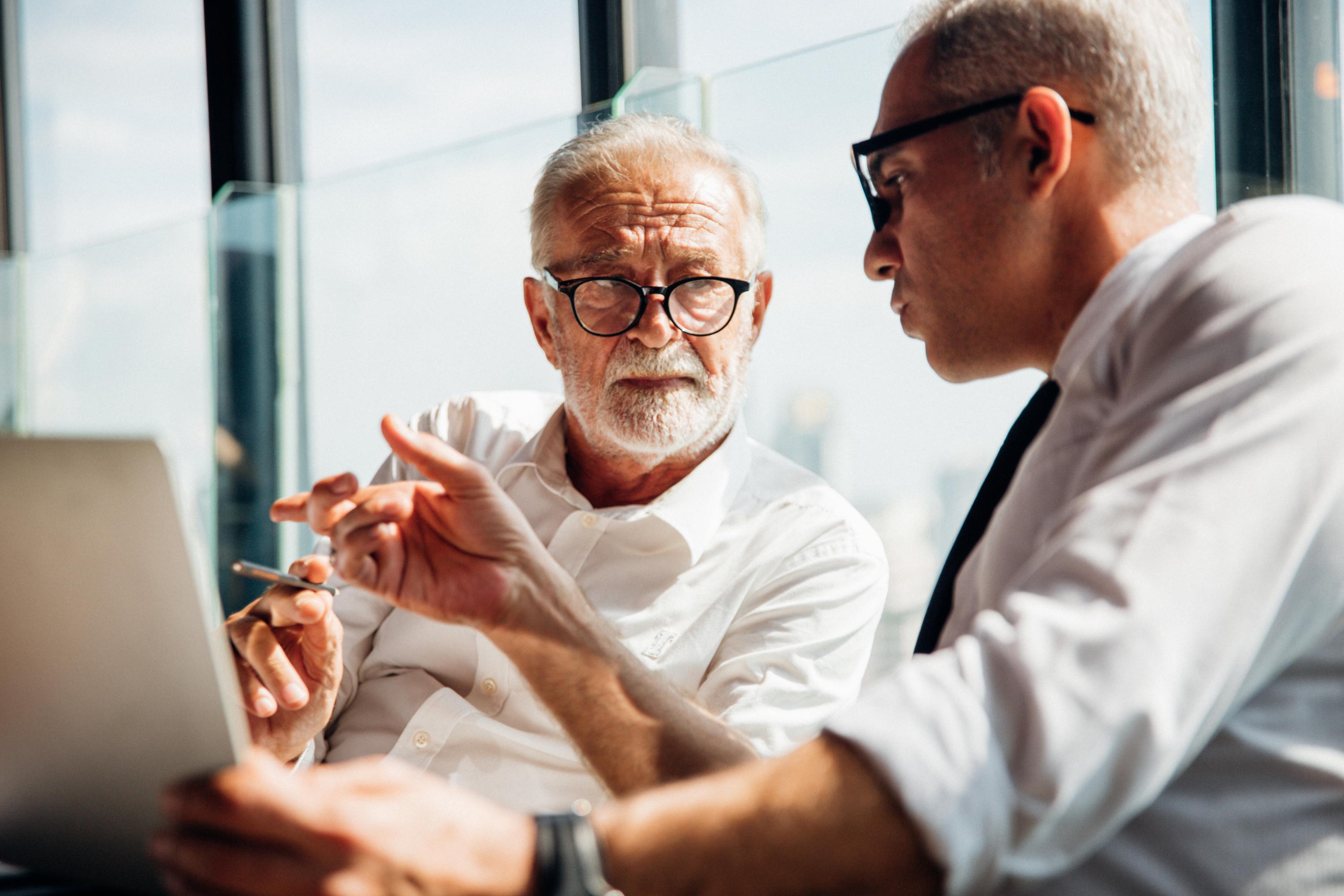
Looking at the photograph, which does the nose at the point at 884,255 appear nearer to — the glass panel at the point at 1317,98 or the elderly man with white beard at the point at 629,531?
the elderly man with white beard at the point at 629,531

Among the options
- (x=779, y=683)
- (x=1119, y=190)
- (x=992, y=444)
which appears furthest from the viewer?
(x=992, y=444)

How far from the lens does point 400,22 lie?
11.7ft

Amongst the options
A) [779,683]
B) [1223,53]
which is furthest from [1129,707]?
[1223,53]

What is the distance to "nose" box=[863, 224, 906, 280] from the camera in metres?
1.33

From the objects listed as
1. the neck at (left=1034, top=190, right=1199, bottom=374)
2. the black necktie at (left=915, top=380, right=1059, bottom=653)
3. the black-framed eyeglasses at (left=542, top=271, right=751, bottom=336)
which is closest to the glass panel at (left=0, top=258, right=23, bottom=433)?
the black-framed eyeglasses at (left=542, top=271, right=751, bottom=336)

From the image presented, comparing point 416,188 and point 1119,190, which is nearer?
point 1119,190

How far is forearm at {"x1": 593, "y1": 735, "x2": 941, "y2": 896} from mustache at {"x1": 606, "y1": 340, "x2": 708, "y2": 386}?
1289mm

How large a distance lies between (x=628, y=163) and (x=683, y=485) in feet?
1.97

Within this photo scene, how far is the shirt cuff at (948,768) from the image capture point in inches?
27.2

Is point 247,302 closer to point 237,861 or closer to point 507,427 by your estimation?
point 507,427

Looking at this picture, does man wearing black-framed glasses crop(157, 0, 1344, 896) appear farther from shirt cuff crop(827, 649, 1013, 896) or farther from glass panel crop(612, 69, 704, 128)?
glass panel crop(612, 69, 704, 128)

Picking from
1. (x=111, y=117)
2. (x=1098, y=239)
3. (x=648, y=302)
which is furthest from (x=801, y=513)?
(x=111, y=117)

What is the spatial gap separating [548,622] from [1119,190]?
74 cm

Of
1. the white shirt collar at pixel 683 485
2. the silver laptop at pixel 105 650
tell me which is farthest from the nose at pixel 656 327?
the silver laptop at pixel 105 650
